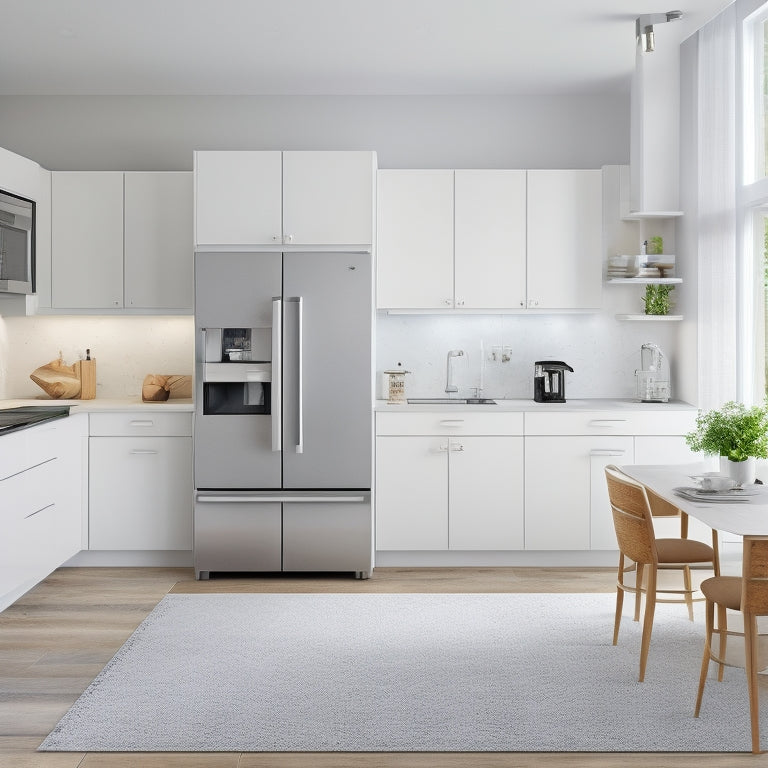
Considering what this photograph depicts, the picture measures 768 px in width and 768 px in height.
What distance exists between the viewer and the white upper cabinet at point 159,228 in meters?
4.71

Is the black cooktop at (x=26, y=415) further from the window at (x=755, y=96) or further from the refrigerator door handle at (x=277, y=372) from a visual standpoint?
the window at (x=755, y=96)

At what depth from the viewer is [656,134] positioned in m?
4.70

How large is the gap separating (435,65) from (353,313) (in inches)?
59.9

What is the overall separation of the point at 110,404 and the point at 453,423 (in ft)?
6.51

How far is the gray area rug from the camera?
2.60 m

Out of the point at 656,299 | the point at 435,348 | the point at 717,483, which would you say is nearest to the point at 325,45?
the point at 435,348

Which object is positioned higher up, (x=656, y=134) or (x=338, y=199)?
(x=656, y=134)

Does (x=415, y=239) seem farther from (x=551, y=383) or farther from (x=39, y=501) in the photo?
(x=39, y=501)

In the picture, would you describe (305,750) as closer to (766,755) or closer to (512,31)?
(766,755)

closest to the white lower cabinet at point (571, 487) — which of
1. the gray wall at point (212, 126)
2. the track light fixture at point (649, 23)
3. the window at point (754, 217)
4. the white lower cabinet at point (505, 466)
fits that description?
the white lower cabinet at point (505, 466)

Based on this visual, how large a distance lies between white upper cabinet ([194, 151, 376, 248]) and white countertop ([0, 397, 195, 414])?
37.0 inches

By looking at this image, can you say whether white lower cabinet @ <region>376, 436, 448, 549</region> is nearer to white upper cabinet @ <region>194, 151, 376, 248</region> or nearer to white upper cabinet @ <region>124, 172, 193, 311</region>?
white upper cabinet @ <region>194, 151, 376, 248</region>

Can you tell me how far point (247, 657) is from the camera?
3275mm

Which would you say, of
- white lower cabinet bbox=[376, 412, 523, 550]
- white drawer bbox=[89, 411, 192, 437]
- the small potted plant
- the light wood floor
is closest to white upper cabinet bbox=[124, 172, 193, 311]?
white drawer bbox=[89, 411, 192, 437]
